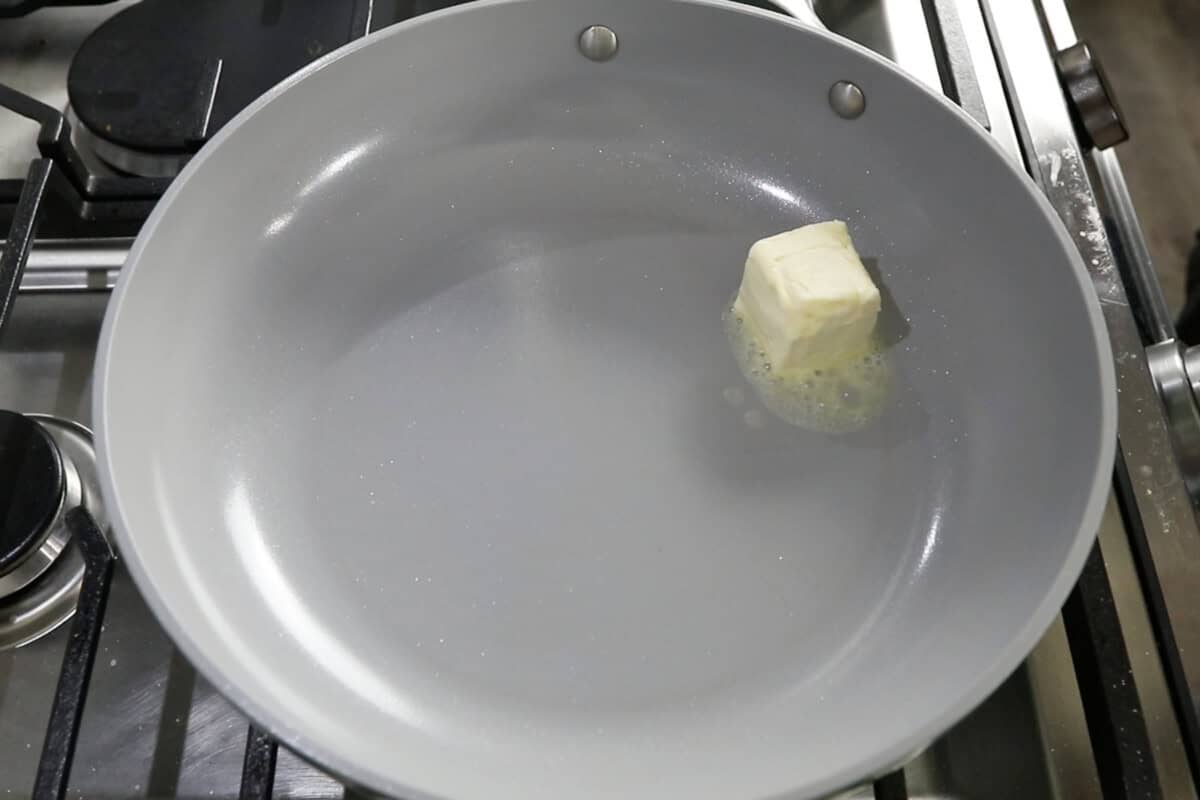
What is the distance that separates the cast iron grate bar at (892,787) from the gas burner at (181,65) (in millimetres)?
609

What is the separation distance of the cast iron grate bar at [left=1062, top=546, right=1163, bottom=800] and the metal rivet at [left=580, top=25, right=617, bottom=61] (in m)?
0.47

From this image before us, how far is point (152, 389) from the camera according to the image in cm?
58

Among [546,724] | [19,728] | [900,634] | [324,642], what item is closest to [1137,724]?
[900,634]

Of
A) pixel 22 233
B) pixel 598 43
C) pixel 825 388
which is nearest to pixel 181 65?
pixel 22 233

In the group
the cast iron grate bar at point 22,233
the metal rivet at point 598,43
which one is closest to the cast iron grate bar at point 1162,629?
the metal rivet at point 598,43

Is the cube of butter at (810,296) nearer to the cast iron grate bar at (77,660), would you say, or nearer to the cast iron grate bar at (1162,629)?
the cast iron grate bar at (1162,629)

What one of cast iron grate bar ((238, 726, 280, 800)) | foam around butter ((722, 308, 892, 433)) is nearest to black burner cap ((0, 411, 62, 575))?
cast iron grate bar ((238, 726, 280, 800))

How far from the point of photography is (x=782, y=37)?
67 centimetres

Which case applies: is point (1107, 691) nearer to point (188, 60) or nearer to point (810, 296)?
point (810, 296)

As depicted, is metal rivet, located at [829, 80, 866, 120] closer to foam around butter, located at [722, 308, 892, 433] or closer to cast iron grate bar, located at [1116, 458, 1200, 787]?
foam around butter, located at [722, 308, 892, 433]

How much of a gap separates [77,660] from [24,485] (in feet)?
0.41

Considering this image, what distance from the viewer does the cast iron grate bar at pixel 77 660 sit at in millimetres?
479

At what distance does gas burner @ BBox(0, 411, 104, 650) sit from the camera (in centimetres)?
55

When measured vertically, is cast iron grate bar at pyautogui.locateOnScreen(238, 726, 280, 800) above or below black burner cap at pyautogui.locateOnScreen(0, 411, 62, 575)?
below
